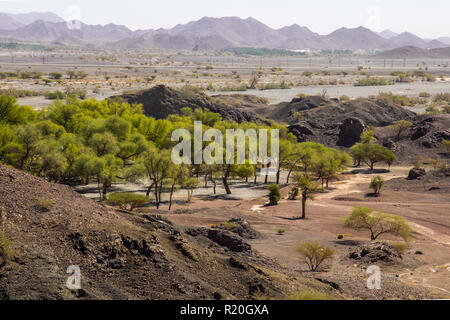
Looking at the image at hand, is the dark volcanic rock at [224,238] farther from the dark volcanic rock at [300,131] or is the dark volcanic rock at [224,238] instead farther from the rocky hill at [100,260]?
the dark volcanic rock at [300,131]

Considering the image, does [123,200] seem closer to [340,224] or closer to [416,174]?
[340,224]

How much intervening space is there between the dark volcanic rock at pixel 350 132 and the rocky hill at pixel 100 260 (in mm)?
57700

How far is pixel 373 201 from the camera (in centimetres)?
4559

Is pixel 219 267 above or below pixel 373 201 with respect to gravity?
above

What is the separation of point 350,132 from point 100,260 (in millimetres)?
64710

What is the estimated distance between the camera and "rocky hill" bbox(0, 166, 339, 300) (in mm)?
15234

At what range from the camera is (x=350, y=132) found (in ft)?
250

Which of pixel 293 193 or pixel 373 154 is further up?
pixel 373 154

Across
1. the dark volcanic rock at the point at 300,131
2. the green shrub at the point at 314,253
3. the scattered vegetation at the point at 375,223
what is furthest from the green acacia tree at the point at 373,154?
the green shrub at the point at 314,253

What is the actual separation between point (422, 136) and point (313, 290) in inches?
2452

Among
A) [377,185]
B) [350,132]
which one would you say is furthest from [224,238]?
[350,132]

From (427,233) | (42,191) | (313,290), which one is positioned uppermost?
(42,191)
